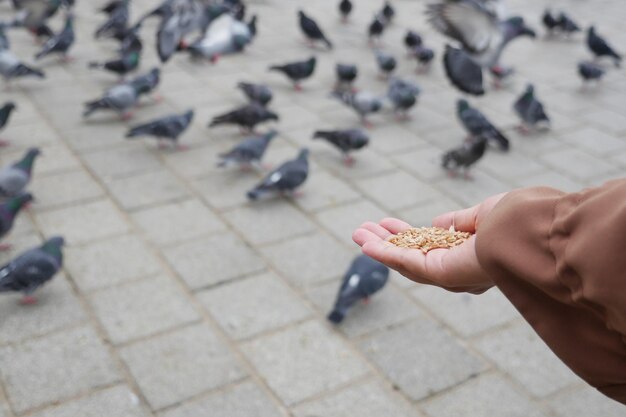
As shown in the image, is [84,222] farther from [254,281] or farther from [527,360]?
[527,360]

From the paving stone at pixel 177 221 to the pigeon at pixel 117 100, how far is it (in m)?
1.78

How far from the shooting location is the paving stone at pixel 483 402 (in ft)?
12.1

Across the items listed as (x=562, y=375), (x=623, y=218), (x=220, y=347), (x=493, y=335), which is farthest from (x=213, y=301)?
(x=623, y=218)

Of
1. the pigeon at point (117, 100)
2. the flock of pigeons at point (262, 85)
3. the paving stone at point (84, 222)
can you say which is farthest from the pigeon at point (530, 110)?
the paving stone at point (84, 222)

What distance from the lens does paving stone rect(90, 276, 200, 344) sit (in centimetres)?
416

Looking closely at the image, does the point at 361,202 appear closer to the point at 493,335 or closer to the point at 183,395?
the point at 493,335

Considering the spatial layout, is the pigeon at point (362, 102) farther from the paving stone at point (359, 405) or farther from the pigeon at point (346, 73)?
the paving stone at point (359, 405)

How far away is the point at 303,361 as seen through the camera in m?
3.98

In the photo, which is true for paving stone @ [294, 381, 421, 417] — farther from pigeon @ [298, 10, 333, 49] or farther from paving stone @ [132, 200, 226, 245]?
pigeon @ [298, 10, 333, 49]

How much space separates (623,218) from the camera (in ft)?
4.88

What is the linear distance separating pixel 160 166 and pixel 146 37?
418 centimetres

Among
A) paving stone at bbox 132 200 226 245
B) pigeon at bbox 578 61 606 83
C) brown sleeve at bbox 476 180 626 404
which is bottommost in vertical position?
paving stone at bbox 132 200 226 245

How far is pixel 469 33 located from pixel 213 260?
176 inches

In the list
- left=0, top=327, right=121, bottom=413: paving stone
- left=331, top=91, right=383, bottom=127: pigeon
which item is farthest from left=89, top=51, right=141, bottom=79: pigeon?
left=0, top=327, right=121, bottom=413: paving stone
